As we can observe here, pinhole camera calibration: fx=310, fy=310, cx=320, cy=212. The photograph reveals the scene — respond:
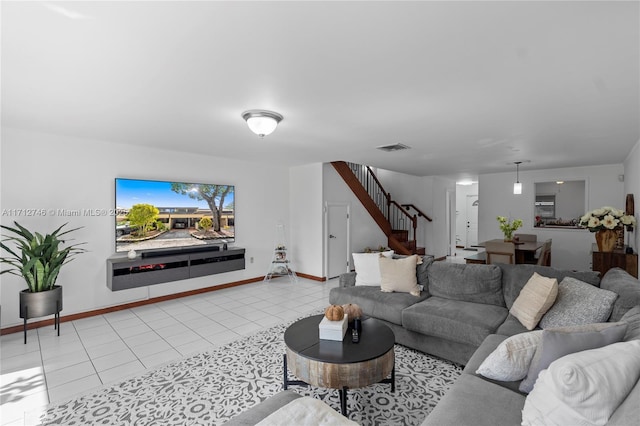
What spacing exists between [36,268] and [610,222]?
21.8 feet

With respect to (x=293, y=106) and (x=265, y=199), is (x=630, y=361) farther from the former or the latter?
(x=265, y=199)

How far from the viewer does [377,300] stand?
11.1 feet

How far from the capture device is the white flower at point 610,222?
3604 millimetres

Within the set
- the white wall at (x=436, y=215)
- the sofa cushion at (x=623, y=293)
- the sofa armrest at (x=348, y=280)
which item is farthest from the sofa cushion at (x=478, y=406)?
the white wall at (x=436, y=215)

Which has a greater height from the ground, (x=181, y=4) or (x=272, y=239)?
(x=181, y=4)

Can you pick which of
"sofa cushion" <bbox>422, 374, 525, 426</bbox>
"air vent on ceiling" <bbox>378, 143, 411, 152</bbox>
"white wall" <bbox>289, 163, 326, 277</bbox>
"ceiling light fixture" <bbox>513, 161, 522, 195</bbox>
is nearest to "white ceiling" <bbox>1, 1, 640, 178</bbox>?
"air vent on ceiling" <bbox>378, 143, 411, 152</bbox>

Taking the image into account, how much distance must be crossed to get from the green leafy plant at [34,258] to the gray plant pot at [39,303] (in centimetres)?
10

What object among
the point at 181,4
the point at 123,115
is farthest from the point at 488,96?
the point at 123,115

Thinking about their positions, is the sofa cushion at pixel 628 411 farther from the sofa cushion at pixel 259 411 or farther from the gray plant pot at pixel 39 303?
the gray plant pot at pixel 39 303

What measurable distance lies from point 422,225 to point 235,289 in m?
5.66

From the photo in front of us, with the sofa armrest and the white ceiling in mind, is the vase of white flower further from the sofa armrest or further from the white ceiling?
the sofa armrest

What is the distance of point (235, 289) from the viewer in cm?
568

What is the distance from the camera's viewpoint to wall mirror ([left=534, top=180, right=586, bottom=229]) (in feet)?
23.1

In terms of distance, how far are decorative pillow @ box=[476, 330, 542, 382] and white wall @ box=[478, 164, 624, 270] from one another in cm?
681
